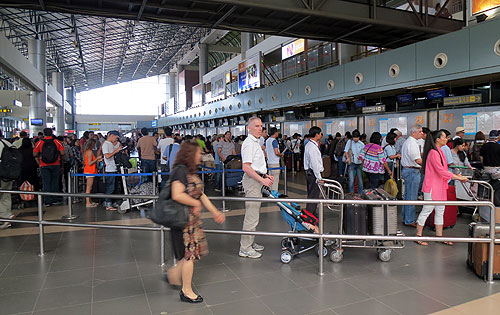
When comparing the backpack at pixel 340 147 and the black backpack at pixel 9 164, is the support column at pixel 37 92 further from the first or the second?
the backpack at pixel 340 147

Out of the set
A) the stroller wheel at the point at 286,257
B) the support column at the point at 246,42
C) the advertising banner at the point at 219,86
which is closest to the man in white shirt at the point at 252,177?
the stroller wheel at the point at 286,257

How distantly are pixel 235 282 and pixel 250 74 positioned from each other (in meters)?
16.6

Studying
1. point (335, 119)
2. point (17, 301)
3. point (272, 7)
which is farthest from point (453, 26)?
point (17, 301)

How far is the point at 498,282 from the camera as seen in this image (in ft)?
12.6

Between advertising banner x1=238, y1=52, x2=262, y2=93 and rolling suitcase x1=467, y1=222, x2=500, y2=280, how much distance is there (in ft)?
49.7

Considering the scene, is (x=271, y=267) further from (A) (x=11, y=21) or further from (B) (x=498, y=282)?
(A) (x=11, y=21)

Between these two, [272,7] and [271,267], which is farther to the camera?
[272,7]

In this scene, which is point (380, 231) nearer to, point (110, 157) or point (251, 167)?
point (251, 167)

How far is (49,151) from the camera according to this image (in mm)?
7875

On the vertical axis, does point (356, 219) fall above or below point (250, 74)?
below

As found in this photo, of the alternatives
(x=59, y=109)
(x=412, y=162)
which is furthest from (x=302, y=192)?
(x=59, y=109)

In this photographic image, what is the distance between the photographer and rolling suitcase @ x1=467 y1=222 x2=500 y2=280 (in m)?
3.87

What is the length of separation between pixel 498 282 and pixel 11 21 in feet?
88.8

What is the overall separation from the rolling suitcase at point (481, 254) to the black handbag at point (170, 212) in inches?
128
